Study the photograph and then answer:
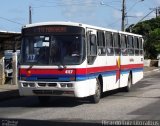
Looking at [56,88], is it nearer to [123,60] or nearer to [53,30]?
[53,30]

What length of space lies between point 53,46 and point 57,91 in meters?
1.52

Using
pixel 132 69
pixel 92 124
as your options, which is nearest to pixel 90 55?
pixel 92 124

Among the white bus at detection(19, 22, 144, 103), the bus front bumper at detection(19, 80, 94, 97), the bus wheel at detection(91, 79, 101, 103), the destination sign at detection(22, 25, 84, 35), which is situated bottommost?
the bus wheel at detection(91, 79, 101, 103)

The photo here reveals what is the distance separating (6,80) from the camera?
2956cm

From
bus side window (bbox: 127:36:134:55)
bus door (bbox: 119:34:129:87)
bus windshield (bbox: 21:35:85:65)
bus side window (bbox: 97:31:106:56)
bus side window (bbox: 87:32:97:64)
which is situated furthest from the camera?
bus side window (bbox: 127:36:134:55)

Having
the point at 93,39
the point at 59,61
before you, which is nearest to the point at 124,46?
the point at 93,39

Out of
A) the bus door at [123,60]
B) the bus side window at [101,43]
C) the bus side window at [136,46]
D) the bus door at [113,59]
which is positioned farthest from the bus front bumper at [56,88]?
the bus side window at [136,46]

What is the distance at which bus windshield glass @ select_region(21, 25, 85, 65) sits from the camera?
56.3 ft

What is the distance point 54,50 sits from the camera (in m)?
17.3

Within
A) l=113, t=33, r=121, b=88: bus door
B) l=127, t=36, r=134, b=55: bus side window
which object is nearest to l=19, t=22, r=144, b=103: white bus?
l=113, t=33, r=121, b=88: bus door

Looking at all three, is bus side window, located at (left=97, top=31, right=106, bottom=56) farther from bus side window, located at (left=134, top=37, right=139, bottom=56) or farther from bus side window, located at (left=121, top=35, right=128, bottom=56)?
bus side window, located at (left=134, top=37, right=139, bottom=56)

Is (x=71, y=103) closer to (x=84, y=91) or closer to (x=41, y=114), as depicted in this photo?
(x=84, y=91)

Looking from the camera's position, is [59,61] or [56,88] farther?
[59,61]

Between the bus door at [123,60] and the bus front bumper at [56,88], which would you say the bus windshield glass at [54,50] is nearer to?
the bus front bumper at [56,88]
